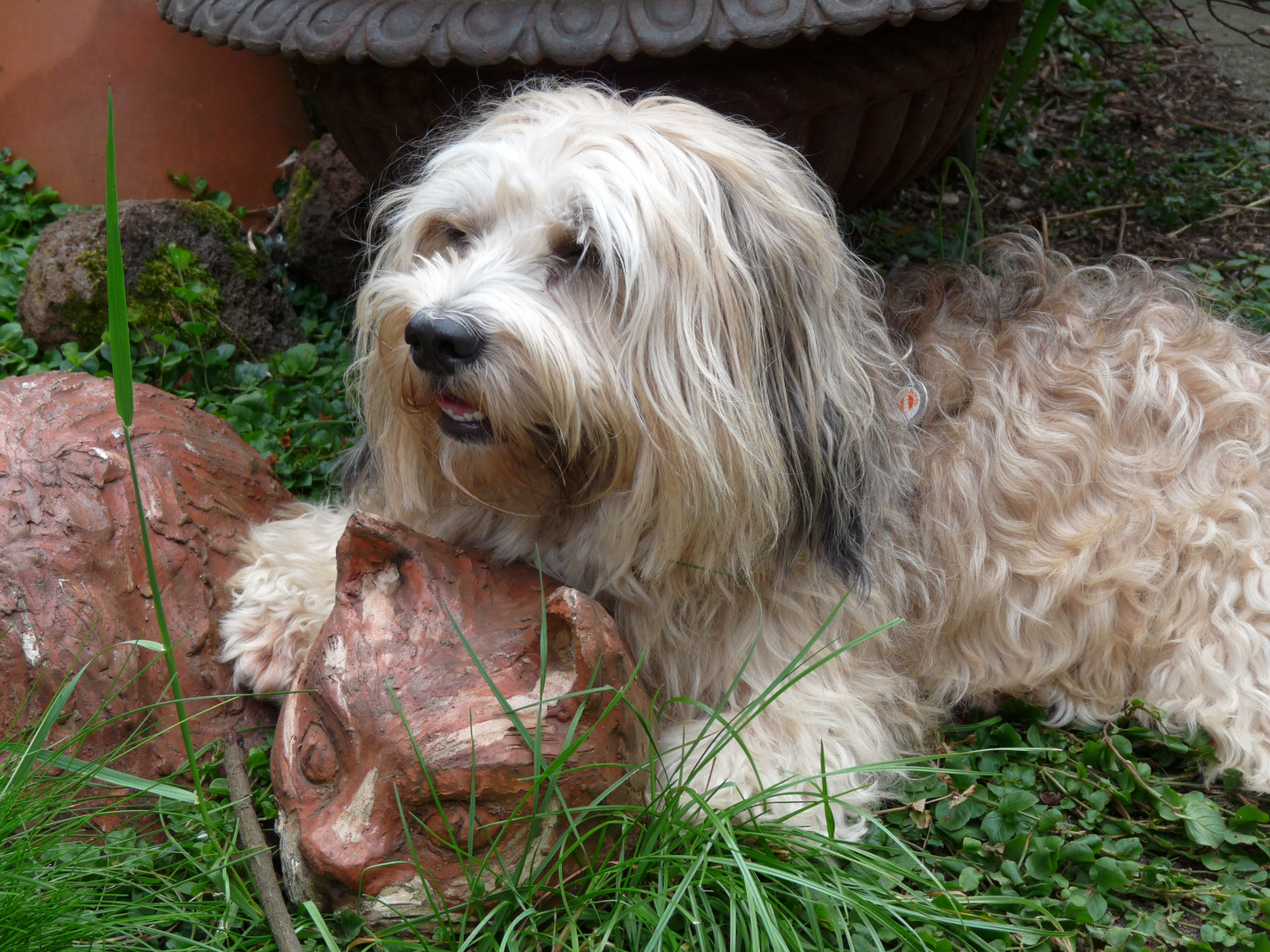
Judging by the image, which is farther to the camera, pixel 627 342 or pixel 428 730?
pixel 627 342

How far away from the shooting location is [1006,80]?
18.1 ft

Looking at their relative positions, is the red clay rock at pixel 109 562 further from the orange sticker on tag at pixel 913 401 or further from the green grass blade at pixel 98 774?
the orange sticker on tag at pixel 913 401

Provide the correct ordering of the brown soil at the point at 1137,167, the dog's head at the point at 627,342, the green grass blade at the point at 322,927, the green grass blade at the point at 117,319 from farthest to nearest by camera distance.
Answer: the brown soil at the point at 1137,167, the dog's head at the point at 627,342, the green grass blade at the point at 322,927, the green grass blade at the point at 117,319

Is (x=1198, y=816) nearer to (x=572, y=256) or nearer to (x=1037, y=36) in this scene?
(x=572, y=256)

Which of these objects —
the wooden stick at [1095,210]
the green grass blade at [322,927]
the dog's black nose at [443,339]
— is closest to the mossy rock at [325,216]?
the dog's black nose at [443,339]

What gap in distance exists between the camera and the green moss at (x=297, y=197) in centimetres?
400

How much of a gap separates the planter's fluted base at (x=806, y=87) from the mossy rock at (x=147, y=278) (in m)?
0.81

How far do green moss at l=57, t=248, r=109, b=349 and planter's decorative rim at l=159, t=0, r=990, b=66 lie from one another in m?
1.14

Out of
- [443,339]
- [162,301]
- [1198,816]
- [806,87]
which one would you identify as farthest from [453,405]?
[162,301]

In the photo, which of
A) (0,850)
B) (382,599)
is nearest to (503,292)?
(382,599)

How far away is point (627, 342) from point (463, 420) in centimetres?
33

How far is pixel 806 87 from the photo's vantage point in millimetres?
2732

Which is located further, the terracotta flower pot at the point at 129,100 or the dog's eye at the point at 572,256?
the terracotta flower pot at the point at 129,100

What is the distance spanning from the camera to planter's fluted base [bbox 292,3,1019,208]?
8.87 ft
